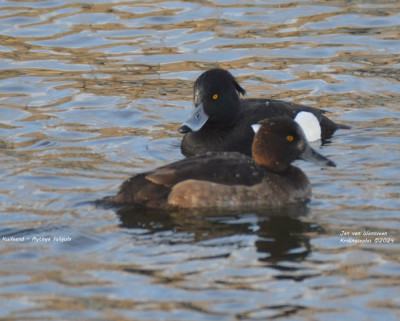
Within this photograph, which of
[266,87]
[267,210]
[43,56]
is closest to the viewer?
[267,210]

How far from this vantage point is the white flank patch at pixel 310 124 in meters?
9.12

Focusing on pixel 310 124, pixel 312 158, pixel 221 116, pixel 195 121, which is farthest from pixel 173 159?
pixel 312 158

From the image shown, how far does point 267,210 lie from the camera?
701 centimetres

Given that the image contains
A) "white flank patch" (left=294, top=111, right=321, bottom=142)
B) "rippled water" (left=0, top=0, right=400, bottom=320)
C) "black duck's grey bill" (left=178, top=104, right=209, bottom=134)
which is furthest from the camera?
"white flank patch" (left=294, top=111, right=321, bottom=142)

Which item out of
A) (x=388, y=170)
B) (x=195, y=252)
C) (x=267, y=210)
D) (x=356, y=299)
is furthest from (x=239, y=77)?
(x=356, y=299)

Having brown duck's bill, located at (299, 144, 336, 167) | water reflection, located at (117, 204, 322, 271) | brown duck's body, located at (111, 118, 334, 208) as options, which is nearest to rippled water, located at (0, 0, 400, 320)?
water reflection, located at (117, 204, 322, 271)

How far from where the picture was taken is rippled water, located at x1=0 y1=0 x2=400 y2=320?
543 centimetres

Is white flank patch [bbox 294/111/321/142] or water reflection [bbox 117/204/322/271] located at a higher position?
white flank patch [bbox 294/111/321/142]

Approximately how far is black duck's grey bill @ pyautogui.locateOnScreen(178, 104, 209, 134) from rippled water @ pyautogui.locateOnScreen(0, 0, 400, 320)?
29 centimetres

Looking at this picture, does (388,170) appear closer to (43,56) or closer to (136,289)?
(136,289)

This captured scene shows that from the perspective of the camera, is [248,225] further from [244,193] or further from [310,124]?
[310,124]

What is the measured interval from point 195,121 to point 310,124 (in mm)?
1195

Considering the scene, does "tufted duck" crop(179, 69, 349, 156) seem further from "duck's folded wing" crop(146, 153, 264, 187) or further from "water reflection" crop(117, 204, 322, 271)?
"water reflection" crop(117, 204, 322, 271)

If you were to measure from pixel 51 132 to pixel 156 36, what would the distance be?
159 inches
